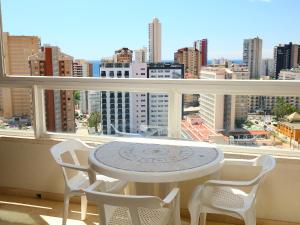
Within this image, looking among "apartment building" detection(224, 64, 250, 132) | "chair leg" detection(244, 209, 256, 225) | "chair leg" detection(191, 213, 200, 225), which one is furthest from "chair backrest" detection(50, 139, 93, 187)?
"chair leg" detection(244, 209, 256, 225)

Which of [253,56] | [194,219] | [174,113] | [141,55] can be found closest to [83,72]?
[141,55]

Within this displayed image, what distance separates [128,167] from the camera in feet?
7.60

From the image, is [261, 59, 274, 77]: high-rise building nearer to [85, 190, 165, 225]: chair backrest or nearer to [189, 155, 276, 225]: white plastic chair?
[189, 155, 276, 225]: white plastic chair

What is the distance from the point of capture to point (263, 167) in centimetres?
251

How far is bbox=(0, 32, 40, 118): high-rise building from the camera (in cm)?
364

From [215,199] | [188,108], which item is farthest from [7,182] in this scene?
[215,199]

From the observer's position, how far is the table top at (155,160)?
2.22 metres

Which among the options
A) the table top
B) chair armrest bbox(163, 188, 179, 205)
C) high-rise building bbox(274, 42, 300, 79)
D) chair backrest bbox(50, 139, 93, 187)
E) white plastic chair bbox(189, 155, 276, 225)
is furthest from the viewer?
high-rise building bbox(274, 42, 300, 79)

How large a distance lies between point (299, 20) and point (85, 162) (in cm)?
226

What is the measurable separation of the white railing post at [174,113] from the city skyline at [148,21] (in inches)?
13.7

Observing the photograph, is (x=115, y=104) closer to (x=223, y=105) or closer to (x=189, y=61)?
(x=189, y=61)

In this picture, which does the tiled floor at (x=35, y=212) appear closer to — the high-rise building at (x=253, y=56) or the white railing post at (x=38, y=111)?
the white railing post at (x=38, y=111)

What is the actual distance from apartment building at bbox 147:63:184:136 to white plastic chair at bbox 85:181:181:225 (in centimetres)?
116

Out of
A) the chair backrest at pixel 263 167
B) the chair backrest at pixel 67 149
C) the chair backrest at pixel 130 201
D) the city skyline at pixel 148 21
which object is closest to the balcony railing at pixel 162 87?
the city skyline at pixel 148 21
